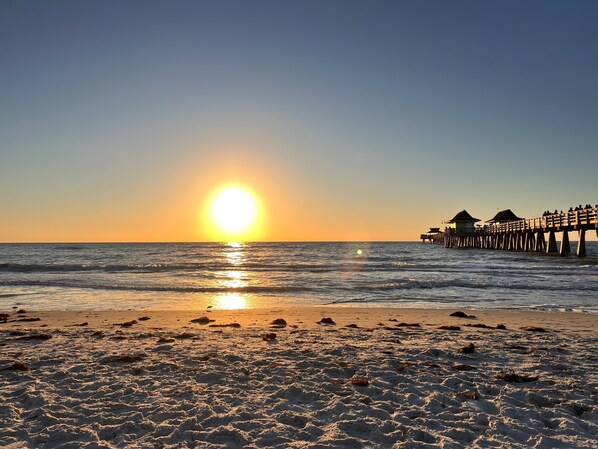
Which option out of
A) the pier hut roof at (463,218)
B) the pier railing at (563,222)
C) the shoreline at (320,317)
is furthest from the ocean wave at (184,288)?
the pier hut roof at (463,218)

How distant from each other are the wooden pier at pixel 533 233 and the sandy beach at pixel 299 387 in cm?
3188

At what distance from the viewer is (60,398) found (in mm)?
4895

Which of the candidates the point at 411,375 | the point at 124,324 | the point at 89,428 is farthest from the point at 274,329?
the point at 89,428

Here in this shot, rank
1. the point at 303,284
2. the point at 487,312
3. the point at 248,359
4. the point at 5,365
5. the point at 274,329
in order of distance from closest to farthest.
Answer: the point at 5,365 < the point at 248,359 < the point at 274,329 < the point at 487,312 < the point at 303,284

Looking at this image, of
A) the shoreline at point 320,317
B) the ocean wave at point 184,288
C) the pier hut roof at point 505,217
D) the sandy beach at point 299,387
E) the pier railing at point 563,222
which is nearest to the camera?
the sandy beach at point 299,387

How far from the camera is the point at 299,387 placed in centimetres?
522

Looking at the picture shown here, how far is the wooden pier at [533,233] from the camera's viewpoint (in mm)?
36094

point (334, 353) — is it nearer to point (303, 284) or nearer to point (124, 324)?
point (124, 324)

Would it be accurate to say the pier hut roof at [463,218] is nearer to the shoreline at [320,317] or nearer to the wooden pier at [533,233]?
the wooden pier at [533,233]

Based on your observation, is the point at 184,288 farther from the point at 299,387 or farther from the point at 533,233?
the point at 533,233

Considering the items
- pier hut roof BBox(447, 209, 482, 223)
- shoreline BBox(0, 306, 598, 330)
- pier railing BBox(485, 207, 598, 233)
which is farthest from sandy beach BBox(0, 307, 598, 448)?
pier hut roof BBox(447, 209, 482, 223)

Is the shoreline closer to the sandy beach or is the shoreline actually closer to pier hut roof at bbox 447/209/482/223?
the sandy beach

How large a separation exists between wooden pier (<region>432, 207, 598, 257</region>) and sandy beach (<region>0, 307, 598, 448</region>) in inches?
1255

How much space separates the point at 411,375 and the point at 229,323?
5.44 metres
